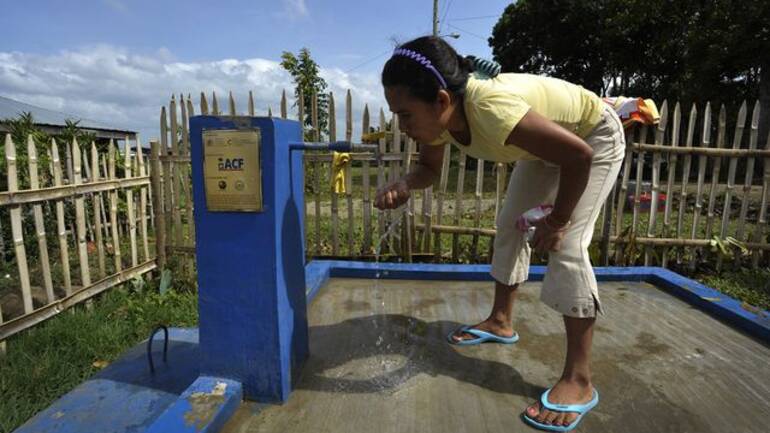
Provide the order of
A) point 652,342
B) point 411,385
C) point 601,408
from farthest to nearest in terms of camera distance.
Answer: point 652,342 → point 411,385 → point 601,408

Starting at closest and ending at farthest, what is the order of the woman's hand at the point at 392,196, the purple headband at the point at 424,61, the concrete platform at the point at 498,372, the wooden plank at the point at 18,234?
the purple headband at the point at 424,61 → the concrete platform at the point at 498,372 → the woman's hand at the point at 392,196 → the wooden plank at the point at 18,234

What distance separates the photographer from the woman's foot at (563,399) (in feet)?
5.41

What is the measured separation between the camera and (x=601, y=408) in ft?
5.79

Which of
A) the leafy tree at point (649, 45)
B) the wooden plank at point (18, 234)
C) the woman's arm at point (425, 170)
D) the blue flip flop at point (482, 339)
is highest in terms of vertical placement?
the leafy tree at point (649, 45)

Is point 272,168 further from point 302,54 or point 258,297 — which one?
point 302,54

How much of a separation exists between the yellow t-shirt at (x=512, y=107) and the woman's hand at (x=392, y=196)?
273 mm

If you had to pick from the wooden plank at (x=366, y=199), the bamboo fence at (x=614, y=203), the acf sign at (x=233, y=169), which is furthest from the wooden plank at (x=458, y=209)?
the acf sign at (x=233, y=169)

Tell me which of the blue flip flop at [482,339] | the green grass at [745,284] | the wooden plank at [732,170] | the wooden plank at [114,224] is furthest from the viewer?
the wooden plank at [732,170]

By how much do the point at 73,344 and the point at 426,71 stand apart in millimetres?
3233

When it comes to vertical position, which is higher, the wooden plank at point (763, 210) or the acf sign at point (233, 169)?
the acf sign at point (233, 169)

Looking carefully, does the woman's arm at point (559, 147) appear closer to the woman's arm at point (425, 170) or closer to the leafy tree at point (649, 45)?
the woman's arm at point (425, 170)

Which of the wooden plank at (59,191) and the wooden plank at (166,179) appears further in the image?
the wooden plank at (166,179)

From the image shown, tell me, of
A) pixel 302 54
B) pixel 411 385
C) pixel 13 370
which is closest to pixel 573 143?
pixel 411 385

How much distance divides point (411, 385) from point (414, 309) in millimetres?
910
